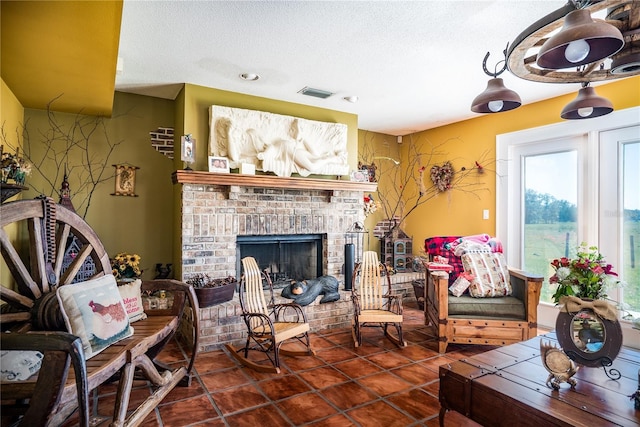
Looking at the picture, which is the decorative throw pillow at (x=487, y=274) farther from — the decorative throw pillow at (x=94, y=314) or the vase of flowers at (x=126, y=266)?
the vase of flowers at (x=126, y=266)

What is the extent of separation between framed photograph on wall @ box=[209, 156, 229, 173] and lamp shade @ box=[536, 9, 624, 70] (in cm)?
289

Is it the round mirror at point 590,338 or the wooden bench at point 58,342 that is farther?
the round mirror at point 590,338

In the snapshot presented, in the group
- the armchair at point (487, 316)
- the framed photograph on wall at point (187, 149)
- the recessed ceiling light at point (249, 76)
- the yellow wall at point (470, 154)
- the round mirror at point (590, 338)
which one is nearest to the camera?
the round mirror at point (590, 338)

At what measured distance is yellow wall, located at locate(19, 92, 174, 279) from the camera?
396 cm

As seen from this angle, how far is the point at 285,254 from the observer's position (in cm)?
446

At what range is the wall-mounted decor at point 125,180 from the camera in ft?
13.2

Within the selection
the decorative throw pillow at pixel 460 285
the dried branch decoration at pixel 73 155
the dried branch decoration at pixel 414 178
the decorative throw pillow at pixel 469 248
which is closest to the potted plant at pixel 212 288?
the dried branch decoration at pixel 73 155

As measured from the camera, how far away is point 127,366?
1.95 metres

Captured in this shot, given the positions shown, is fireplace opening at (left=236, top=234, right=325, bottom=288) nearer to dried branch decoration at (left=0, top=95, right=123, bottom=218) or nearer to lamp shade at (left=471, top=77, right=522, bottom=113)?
dried branch decoration at (left=0, top=95, right=123, bottom=218)

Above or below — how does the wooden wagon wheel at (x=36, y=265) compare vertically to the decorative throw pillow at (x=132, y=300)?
above

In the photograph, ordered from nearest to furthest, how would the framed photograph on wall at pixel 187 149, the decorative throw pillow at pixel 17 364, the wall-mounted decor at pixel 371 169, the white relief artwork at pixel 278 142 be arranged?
the decorative throw pillow at pixel 17 364 < the framed photograph on wall at pixel 187 149 < the white relief artwork at pixel 278 142 < the wall-mounted decor at pixel 371 169

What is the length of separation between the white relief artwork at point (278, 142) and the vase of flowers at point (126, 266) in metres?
1.40

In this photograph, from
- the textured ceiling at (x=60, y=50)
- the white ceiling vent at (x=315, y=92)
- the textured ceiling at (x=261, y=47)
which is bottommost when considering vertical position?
the textured ceiling at (x=60, y=50)

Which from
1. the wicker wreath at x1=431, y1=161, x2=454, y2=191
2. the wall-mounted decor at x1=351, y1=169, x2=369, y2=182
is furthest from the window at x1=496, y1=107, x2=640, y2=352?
the wall-mounted decor at x1=351, y1=169, x2=369, y2=182
